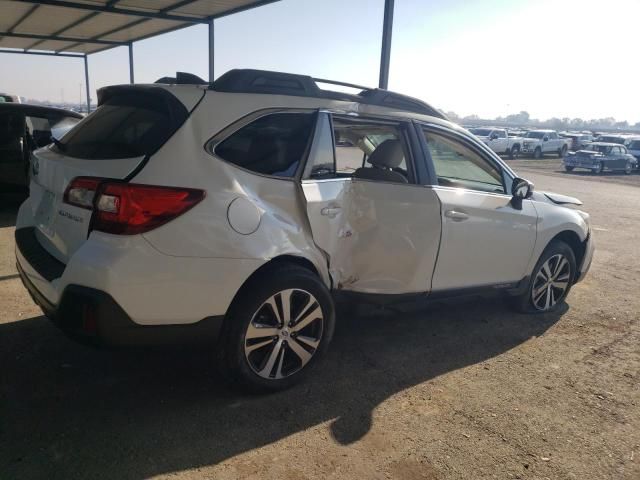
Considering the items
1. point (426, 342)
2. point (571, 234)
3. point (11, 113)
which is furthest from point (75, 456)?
point (11, 113)

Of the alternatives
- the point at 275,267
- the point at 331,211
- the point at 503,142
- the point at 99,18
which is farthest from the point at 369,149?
the point at 503,142

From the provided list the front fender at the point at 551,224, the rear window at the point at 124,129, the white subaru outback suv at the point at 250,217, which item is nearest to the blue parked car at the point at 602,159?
the front fender at the point at 551,224

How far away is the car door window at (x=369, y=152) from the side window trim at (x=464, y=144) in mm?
165

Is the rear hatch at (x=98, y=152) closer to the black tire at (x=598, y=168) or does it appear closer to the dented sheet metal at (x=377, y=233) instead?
the dented sheet metal at (x=377, y=233)

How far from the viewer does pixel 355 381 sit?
337cm

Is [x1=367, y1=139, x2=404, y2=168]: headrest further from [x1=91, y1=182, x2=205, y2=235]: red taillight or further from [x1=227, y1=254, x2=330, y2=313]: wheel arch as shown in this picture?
[x1=91, y1=182, x2=205, y2=235]: red taillight

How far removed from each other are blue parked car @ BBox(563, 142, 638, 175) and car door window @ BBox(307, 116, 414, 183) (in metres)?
26.5

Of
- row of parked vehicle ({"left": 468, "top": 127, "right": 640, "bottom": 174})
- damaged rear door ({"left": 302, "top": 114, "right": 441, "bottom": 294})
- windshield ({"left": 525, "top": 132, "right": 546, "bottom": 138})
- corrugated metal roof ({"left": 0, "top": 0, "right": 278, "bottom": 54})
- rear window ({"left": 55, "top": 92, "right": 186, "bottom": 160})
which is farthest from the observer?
windshield ({"left": 525, "top": 132, "right": 546, "bottom": 138})

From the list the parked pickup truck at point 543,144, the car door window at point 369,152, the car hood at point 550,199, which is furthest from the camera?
the parked pickup truck at point 543,144

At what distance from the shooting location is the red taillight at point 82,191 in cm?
263

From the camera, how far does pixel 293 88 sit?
10.7 ft

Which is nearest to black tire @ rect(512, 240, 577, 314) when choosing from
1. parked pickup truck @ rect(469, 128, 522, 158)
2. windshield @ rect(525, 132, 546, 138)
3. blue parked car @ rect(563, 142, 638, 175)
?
blue parked car @ rect(563, 142, 638, 175)

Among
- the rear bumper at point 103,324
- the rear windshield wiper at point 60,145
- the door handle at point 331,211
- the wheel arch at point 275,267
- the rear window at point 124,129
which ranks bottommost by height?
the rear bumper at point 103,324

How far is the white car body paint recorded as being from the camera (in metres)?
2.56
